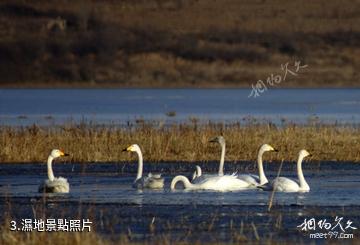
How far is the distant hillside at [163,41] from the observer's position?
→ 9031 cm

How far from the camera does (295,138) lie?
2995 cm

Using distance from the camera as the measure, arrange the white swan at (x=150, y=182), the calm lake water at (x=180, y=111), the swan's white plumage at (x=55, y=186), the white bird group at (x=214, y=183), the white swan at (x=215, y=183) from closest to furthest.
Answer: the swan's white plumage at (x=55, y=186)
the white bird group at (x=214, y=183)
the white swan at (x=150, y=182)
the white swan at (x=215, y=183)
the calm lake water at (x=180, y=111)

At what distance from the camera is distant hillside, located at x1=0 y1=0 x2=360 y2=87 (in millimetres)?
90312

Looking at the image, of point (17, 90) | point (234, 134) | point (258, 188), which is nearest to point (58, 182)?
point (258, 188)

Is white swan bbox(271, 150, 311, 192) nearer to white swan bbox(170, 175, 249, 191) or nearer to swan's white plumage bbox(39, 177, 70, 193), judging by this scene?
white swan bbox(170, 175, 249, 191)

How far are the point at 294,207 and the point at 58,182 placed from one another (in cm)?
402

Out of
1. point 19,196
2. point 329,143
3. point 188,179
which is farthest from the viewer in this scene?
point 329,143

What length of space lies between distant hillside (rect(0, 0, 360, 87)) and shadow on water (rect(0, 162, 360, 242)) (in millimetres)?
62316

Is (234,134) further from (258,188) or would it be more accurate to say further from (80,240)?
(80,240)

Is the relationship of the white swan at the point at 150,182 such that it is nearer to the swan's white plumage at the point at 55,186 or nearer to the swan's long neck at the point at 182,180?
the swan's long neck at the point at 182,180

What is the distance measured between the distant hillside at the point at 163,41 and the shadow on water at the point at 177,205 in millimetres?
62316

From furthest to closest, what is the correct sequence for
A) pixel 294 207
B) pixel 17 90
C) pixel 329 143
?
1. pixel 17 90
2. pixel 329 143
3. pixel 294 207

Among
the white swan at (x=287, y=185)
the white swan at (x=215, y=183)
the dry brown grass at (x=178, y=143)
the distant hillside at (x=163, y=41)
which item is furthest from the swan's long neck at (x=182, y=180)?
the distant hillside at (x=163, y=41)

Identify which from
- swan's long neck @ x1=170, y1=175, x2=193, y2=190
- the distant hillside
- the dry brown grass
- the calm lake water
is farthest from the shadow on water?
the distant hillside
